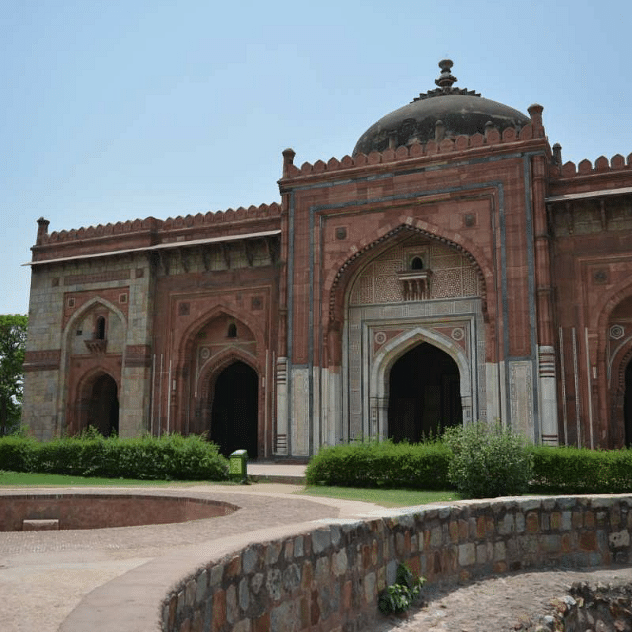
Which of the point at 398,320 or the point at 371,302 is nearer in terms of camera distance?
the point at 398,320

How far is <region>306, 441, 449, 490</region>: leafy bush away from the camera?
30.9 feet

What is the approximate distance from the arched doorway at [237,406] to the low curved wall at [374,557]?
1216cm

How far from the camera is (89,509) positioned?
768cm

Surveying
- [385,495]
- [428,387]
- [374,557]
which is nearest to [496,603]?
[374,557]

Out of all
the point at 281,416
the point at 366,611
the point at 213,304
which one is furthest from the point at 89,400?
the point at 366,611

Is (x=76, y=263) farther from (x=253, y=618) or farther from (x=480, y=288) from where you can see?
(x=253, y=618)

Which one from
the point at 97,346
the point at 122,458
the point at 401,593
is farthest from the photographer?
the point at 97,346

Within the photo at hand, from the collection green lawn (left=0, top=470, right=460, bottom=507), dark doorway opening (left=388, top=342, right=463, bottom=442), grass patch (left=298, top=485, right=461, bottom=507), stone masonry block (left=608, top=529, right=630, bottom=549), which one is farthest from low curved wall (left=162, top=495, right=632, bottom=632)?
dark doorway opening (left=388, top=342, right=463, bottom=442)

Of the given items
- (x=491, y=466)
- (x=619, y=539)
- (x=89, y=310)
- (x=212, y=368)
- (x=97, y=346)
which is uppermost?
(x=89, y=310)

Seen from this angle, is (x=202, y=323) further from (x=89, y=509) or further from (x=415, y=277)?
(x=89, y=509)

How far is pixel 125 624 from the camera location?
217 cm

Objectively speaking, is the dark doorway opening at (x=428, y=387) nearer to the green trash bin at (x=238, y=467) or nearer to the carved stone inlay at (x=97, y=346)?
the carved stone inlay at (x=97, y=346)

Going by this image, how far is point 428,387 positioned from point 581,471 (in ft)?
29.1

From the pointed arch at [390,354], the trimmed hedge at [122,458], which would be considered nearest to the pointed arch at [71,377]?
the trimmed hedge at [122,458]
